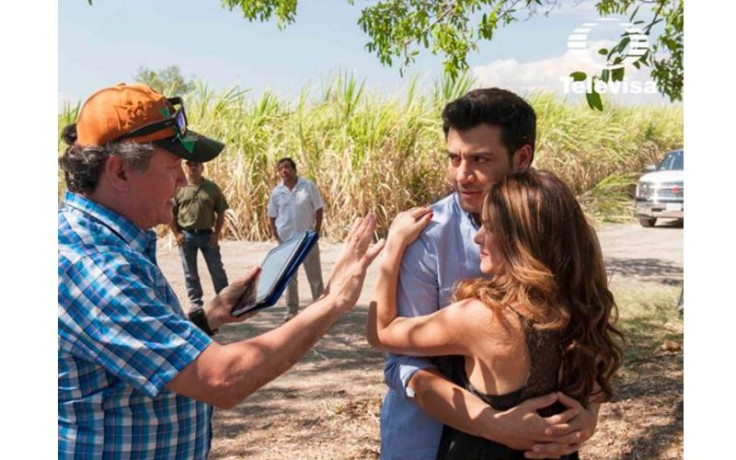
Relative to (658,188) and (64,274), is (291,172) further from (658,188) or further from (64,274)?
(658,188)

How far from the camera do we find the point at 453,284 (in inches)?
83.8

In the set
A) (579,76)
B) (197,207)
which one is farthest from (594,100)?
(197,207)

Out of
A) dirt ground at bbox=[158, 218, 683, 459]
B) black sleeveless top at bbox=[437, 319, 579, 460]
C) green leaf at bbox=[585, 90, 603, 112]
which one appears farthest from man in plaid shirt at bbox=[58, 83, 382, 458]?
dirt ground at bbox=[158, 218, 683, 459]

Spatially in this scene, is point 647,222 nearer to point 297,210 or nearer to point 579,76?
point 297,210

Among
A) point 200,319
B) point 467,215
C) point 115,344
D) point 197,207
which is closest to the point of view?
point 115,344

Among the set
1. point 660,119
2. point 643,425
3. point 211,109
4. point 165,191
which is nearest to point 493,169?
point 165,191

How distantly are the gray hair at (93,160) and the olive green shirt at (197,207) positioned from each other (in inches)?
270

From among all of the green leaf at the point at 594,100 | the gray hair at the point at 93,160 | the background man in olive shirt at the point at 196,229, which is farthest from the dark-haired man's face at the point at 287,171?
the gray hair at the point at 93,160

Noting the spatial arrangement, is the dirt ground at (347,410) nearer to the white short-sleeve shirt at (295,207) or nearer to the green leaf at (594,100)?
the white short-sleeve shirt at (295,207)

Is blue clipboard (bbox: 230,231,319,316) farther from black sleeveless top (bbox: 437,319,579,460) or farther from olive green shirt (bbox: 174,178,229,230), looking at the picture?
olive green shirt (bbox: 174,178,229,230)

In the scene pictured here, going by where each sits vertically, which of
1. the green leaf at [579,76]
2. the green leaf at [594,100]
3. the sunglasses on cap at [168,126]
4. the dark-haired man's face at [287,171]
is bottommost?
the dark-haired man's face at [287,171]

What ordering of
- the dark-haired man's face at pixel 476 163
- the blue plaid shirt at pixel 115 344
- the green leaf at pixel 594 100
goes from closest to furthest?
the blue plaid shirt at pixel 115 344, the dark-haired man's face at pixel 476 163, the green leaf at pixel 594 100

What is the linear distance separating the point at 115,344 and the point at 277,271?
21.9 inches

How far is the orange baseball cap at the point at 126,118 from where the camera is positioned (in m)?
1.92
